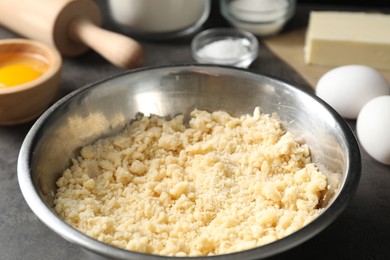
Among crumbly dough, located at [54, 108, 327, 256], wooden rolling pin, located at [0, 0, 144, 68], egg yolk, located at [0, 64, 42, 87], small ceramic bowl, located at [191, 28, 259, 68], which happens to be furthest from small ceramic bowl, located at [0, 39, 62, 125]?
small ceramic bowl, located at [191, 28, 259, 68]

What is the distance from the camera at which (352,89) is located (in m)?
1.62

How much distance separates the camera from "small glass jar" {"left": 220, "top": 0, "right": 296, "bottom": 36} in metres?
1.99

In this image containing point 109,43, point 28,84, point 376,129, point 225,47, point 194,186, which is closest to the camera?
point 194,186

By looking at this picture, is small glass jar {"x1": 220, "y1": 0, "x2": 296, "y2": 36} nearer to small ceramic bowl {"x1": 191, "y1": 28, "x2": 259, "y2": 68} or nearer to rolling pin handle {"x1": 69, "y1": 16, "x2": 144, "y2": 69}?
small ceramic bowl {"x1": 191, "y1": 28, "x2": 259, "y2": 68}

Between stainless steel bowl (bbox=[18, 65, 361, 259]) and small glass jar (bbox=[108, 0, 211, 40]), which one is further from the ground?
stainless steel bowl (bbox=[18, 65, 361, 259])

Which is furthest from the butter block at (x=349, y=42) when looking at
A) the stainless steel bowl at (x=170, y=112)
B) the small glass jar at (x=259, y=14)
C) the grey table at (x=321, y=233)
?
the stainless steel bowl at (x=170, y=112)

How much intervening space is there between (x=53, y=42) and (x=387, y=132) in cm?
97

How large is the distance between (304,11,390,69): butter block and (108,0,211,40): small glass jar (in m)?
0.36

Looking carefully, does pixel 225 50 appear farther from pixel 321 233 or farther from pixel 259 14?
pixel 321 233

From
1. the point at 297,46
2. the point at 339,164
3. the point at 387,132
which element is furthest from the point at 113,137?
the point at 297,46

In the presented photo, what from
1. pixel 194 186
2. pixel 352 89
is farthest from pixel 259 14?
pixel 194 186

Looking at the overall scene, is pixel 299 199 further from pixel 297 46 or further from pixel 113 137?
pixel 297 46

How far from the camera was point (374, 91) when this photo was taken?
1614 mm

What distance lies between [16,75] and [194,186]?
2.17 ft
